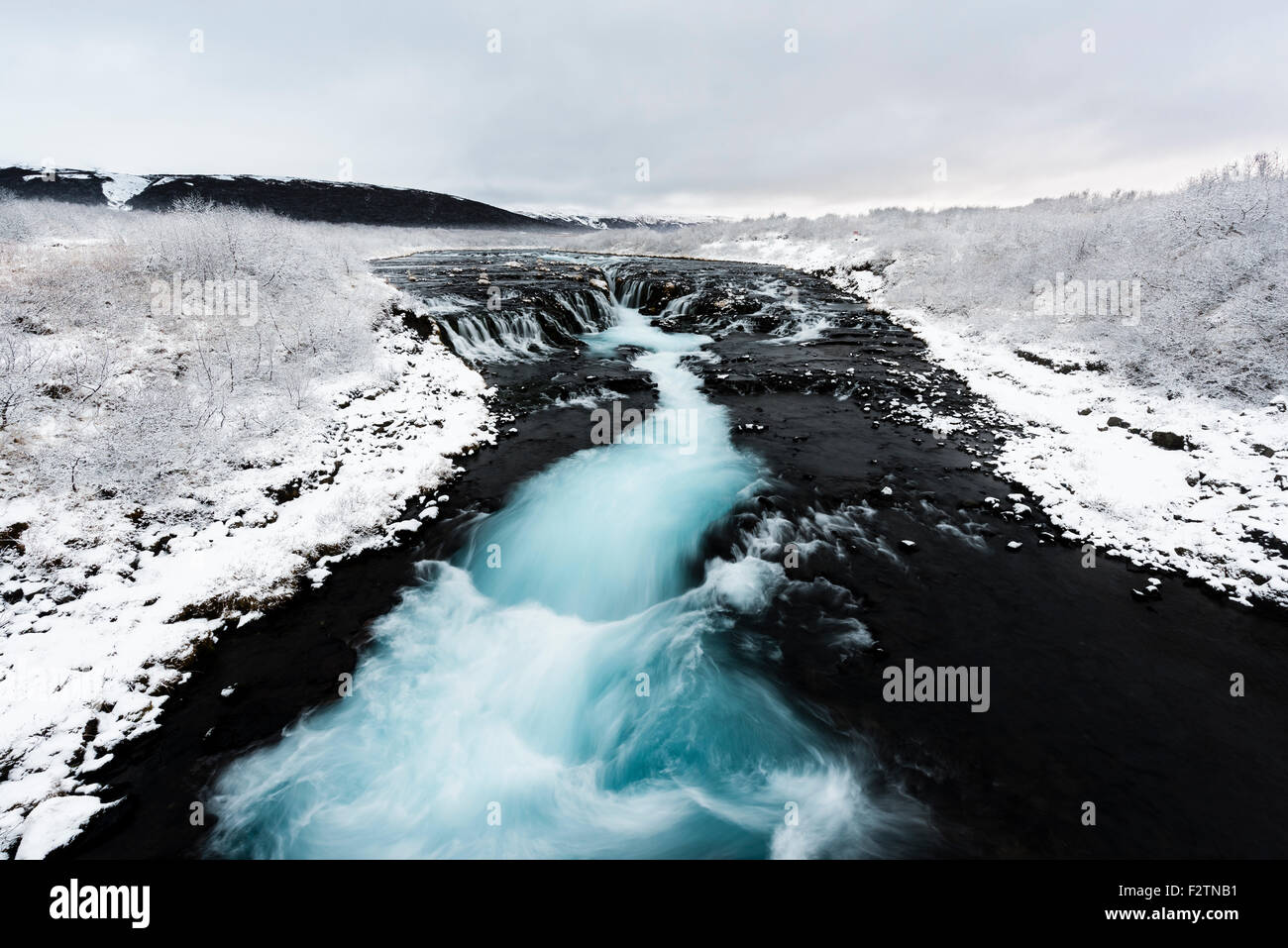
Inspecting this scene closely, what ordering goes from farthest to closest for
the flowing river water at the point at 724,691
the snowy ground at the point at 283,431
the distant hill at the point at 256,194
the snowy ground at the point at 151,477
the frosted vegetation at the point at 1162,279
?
the distant hill at the point at 256,194, the frosted vegetation at the point at 1162,279, the snowy ground at the point at 283,431, the snowy ground at the point at 151,477, the flowing river water at the point at 724,691

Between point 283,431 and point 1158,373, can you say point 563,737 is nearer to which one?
point 283,431

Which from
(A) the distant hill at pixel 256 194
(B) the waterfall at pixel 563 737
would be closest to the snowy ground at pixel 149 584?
(B) the waterfall at pixel 563 737

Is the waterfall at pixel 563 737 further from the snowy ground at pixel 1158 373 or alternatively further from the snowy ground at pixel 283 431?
the snowy ground at pixel 1158 373

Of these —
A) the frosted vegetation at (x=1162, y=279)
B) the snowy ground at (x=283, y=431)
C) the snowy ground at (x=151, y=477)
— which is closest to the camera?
the snowy ground at (x=151, y=477)

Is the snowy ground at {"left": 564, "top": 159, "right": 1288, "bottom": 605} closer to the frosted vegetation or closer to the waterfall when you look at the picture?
the frosted vegetation

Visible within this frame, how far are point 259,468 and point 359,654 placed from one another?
5741 millimetres

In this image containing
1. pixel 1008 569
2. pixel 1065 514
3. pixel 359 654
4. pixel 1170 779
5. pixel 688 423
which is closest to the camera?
pixel 1170 779

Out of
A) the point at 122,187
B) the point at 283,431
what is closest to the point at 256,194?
the point at 122,187

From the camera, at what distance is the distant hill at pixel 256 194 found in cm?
7931

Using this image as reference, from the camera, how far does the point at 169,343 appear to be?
512 inches

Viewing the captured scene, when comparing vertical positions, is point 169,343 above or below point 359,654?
above

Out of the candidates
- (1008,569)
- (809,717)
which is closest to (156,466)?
(809,717)

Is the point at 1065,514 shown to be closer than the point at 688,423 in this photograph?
Yes
